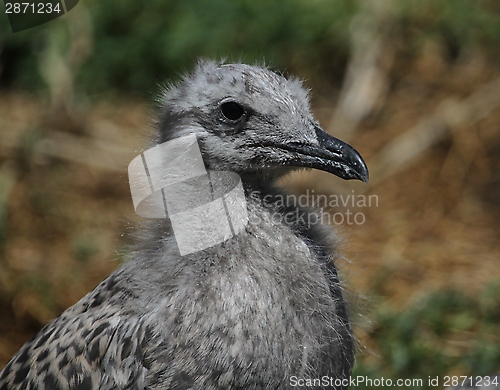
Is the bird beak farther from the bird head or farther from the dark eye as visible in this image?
the dark eye

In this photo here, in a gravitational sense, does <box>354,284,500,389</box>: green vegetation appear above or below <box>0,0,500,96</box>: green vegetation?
below

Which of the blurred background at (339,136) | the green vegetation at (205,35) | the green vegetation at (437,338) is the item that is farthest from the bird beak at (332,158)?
the green vegetation at (205,35)

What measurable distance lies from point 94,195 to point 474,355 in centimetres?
306

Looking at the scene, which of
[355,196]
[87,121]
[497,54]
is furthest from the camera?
[497,54]

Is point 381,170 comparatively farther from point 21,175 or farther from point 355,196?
point 21,175

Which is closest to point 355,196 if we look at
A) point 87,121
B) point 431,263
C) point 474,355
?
point 431,263

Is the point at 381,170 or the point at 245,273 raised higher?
the point at 245,273

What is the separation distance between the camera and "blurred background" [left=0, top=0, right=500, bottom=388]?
14.8 ft

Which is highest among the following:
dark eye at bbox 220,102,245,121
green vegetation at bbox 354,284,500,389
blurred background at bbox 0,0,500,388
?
dark eye at bbox 220,102,245,121

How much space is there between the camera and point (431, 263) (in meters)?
5.04

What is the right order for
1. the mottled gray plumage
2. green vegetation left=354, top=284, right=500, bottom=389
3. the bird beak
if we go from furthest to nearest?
green vegetation left=354, top=284, right=500, bottom=389 < the bird beak < the mottled gray plumage

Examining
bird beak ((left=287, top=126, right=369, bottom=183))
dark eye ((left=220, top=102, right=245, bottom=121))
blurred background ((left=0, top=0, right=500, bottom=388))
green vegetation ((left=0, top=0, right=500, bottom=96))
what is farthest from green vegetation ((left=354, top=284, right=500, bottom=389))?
green vegetation ((left=0, top=0, right=500, bottom=96))

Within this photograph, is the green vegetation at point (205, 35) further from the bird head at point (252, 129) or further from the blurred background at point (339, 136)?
the bird head at point (252, 129)

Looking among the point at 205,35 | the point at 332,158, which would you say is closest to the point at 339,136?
the point at 205,35
